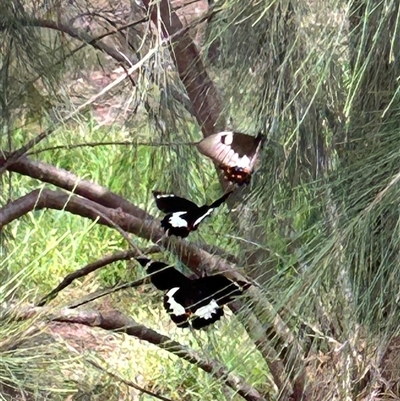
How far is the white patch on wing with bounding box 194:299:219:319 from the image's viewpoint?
0.86 metres

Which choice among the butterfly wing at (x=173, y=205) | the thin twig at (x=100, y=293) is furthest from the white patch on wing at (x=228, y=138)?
the thin twig at (x=100, y=293)

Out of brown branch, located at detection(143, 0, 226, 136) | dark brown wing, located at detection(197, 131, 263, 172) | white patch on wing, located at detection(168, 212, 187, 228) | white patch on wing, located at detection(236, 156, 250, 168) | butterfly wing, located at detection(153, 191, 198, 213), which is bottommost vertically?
white patch on wing, located at detection(168, 212, 187, 228)

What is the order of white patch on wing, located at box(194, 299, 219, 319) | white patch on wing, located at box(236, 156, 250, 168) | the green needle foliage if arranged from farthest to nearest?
white patch on wing, located at box(194, 299, 219, 319)
white patch on wing, located at box(236, 156, 250, 168)
the green needle foliage

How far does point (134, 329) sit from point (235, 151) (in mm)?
284

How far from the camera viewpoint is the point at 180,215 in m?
0.84

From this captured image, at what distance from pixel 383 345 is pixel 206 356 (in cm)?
31

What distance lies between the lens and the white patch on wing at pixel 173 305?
0.88m

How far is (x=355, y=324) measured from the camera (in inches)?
29.0

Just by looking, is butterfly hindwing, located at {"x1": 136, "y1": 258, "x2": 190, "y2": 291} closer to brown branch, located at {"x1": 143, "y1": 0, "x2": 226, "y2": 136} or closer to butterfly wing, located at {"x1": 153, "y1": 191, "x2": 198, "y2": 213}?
butterfly wing, located at {"x1": 153, "y1": 191, "x2": 198, "y2": 213}

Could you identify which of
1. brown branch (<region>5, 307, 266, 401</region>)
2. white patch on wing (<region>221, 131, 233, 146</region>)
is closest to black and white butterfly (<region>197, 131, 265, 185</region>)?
white patch on wing (<region>221, 131, 233, 146</region>)

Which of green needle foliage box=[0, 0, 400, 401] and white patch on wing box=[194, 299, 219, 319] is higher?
green needle foliage box=[0, 0, 400, 401]

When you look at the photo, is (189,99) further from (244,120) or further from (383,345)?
(383,345)

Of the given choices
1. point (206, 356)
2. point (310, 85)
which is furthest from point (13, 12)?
point (206, 356)

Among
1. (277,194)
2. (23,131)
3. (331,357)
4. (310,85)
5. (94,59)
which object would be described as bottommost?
(331,357)
